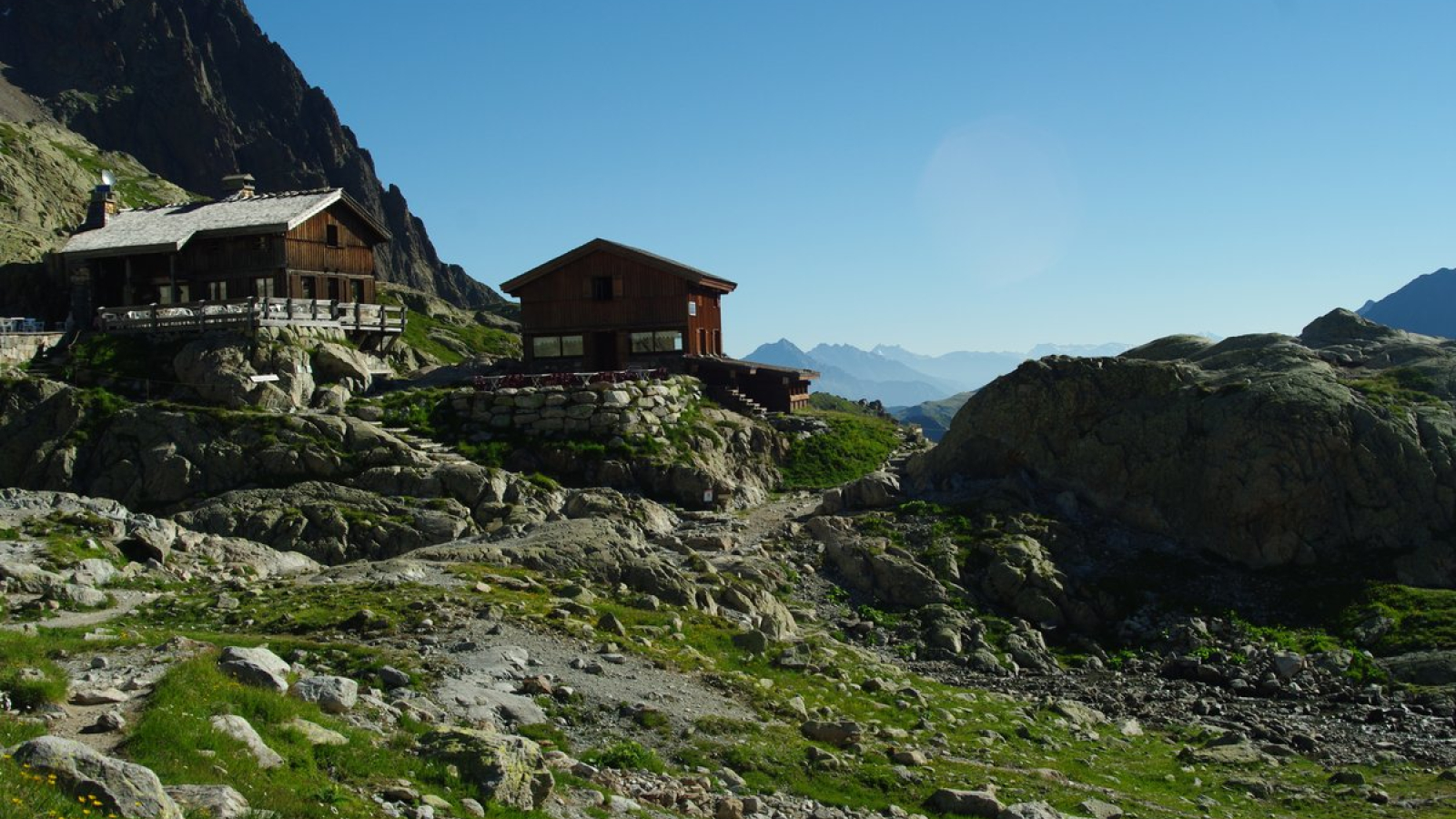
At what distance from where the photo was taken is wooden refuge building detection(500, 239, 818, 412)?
207 ft

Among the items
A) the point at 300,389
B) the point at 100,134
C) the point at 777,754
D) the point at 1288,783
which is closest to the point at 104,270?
the point at 300,389

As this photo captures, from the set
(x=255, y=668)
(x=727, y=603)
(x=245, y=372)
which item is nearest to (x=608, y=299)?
(x=245, y=372)

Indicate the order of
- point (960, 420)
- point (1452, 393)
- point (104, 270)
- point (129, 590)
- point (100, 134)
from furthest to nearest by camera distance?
1. point (100, 134)
2. point (104, 270)
3. point (960, 420)
4. point (1452, 393)
5. point (129, 590)

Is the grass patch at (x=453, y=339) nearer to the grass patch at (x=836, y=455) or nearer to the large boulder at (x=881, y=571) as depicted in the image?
the grass patch at (x=836, y=455)

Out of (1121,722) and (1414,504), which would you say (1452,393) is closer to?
(1414,504)

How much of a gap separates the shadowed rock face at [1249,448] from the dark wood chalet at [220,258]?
36.6 meters

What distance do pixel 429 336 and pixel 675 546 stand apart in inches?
2519

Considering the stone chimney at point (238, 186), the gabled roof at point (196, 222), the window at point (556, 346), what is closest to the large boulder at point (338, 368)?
the gabled roof at point (196, 222)

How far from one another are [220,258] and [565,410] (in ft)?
82.2

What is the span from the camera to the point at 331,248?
65312mm

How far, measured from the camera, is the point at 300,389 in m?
51.7

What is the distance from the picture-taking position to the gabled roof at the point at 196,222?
6072 cm

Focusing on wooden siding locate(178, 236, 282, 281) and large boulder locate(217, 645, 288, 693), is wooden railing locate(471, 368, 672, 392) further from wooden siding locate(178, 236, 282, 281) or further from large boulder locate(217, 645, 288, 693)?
large boulder locate(217, 645, 288, 693)

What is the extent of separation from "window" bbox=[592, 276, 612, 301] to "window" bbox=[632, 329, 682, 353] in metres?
2.91
